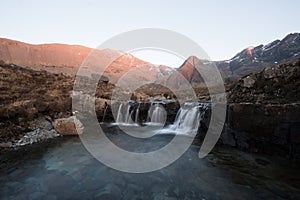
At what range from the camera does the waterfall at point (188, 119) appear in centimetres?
969

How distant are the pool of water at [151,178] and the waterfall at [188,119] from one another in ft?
9.61

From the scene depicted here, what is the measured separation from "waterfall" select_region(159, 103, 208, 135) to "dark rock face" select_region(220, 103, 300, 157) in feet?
6.71

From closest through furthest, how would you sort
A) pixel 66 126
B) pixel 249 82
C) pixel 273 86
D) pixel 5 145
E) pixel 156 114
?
pixel 5 145 < pixel 66 126 < pixel 273 86 < pixel 249 82 < pixel 156 114

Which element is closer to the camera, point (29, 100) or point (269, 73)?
point (29, 100)

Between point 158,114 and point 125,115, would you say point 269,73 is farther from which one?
point 125,115

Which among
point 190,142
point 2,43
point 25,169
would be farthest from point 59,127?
point 2,43

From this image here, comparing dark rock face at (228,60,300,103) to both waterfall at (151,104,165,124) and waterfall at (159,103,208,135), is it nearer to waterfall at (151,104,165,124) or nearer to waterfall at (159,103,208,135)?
waterfall at (159,103,208,135)

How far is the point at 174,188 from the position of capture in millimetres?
4328

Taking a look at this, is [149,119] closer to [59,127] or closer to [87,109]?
[87,109]

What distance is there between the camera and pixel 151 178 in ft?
16.2

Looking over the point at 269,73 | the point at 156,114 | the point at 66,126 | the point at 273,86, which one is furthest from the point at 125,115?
the point at 269,73

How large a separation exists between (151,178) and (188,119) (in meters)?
6.17

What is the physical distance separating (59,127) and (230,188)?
8.48 meters

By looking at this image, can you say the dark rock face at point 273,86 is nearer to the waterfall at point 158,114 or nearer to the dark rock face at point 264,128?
the dark rock face at point 264,128
